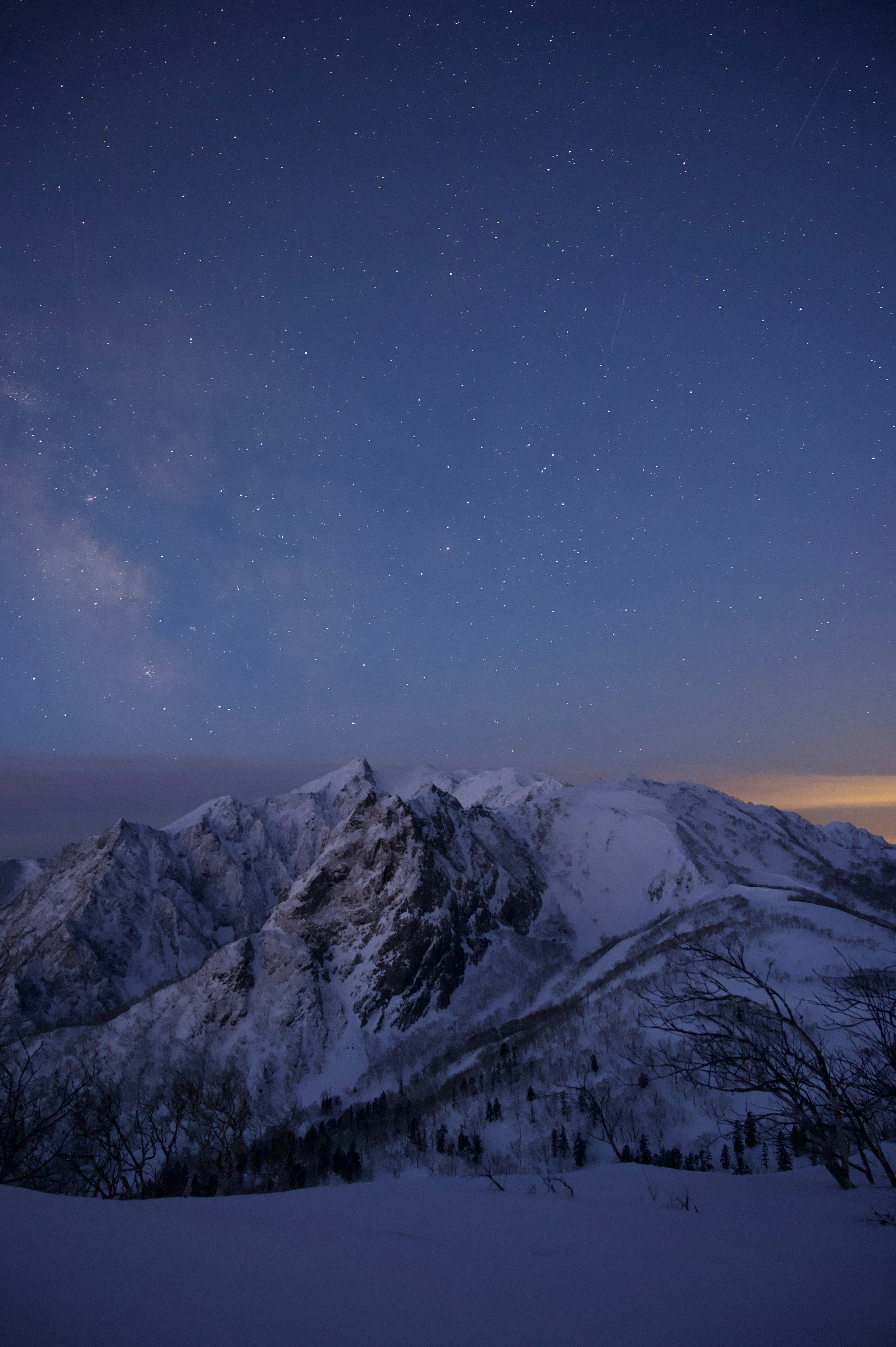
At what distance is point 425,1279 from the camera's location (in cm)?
502

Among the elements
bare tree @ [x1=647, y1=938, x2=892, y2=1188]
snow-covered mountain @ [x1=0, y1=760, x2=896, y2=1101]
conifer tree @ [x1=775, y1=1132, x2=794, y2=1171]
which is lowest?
snow-covered mountain @ [x1=0, y1=760, x2=896, y2=1101]

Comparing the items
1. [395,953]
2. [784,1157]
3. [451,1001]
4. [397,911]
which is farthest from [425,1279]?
[397,911]

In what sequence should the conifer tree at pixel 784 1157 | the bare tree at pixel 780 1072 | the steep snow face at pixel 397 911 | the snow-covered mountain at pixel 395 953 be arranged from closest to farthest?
the bare tree at pixel 780 1072
the conifer tree at pixel 784 1157
the snow-covered mountain at pixel 395 953
the steep snow face at pixel 397 911

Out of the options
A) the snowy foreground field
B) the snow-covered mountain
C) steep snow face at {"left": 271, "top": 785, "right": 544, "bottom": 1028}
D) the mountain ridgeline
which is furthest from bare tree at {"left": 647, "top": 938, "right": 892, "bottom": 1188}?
steep snow face at {"left": 271, "top": 785, "right": 544, "bottom": 1028}

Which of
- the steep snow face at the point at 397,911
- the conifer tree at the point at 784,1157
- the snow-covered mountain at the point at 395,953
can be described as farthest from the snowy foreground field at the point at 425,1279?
the steep snow face at the point at 397,911

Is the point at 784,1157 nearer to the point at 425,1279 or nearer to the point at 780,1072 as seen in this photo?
the point at 780,1072

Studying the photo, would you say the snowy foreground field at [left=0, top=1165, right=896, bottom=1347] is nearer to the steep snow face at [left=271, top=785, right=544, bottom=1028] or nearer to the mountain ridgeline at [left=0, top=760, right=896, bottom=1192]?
the mountain ridgeline at [left=0, top=760, right=896, bottom=1192]

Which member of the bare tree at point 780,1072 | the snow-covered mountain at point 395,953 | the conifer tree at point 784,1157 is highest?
the bare tree at point 780,1072

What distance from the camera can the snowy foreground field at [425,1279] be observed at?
3.93 metres

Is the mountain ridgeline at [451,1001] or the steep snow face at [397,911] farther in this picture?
the steep snow face at [397,911]

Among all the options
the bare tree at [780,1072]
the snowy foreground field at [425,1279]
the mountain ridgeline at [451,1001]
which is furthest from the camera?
the mountain ridgeline at [451,1001]

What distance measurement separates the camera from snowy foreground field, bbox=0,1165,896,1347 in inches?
155

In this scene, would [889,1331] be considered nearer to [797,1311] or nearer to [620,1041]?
[797,1311]

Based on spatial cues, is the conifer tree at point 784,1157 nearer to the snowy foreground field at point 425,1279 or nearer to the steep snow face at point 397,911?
the snowy foreground field at point 425,1279
